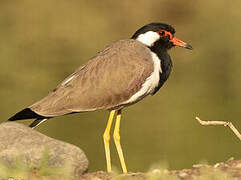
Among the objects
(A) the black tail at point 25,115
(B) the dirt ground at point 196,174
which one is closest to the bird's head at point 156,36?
(A) the black tail at point 25,115

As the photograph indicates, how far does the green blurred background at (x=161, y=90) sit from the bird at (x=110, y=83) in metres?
1.31

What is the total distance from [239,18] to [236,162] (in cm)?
913

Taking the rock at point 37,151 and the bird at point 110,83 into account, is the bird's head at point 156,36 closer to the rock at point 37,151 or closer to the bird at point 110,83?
the bird at point 110,83

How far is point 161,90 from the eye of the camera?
1327 centimetres

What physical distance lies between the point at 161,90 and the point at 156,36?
17.1 ft

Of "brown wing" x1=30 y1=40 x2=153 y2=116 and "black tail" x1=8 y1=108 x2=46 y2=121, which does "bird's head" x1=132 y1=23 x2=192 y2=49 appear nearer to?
"brown wing" x1=30 y1=40 x2=153 y2=116

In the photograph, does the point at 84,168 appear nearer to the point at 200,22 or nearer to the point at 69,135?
the point at 69,135

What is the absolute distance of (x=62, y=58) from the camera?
14.6 meters

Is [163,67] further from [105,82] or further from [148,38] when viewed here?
[105,82]

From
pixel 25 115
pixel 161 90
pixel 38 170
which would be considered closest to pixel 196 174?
pixel 38 170

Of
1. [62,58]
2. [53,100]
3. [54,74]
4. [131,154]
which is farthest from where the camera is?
[62,58]

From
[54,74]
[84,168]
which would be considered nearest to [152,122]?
[54,74]

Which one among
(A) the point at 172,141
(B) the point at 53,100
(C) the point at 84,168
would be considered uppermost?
(B) the point at 53,100

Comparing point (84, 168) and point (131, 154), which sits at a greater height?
point (84, 168)
